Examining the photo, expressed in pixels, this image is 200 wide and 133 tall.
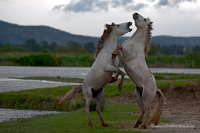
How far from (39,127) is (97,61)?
8.04 ft

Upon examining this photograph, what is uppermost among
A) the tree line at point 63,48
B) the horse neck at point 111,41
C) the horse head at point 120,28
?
the horse head at point 120,28

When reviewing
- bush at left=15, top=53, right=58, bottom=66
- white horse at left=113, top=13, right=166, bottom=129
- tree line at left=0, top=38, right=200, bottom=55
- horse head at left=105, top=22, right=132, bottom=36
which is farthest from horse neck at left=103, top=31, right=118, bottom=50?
tree line at left=0, top=38, right=200, bottom=55

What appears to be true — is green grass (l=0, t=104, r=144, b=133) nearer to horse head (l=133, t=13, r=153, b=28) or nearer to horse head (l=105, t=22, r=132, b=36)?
horse head (l=105, t=22, r=132, b=36)

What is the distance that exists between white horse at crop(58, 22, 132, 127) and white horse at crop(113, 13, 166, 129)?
0.29 metres

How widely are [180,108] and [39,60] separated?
4594cm

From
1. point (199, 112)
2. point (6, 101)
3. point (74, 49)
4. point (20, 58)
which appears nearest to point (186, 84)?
point (199, 112)

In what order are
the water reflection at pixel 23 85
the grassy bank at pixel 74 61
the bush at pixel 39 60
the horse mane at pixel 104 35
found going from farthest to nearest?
the bush at pixel 39 60 → the grassy bank at pixel 74 61 → the water reflection at pixel 23 85 → the horse mane at pixel 104 35

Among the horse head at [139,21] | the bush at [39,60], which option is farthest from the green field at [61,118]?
the bush at [39,60]

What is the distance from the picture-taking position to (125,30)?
9492 mm

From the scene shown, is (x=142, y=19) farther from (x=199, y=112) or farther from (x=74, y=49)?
(x=74, y=49)

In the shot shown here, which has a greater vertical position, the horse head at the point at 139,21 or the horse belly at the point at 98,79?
the horse head at the point at 139,21

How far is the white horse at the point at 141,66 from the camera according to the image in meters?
8.90

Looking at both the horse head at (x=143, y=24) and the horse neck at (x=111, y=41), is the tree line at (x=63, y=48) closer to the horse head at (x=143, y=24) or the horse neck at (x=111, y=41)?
the horse head at (x=143, y=24)

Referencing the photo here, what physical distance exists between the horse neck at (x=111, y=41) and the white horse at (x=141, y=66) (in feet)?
0.90
